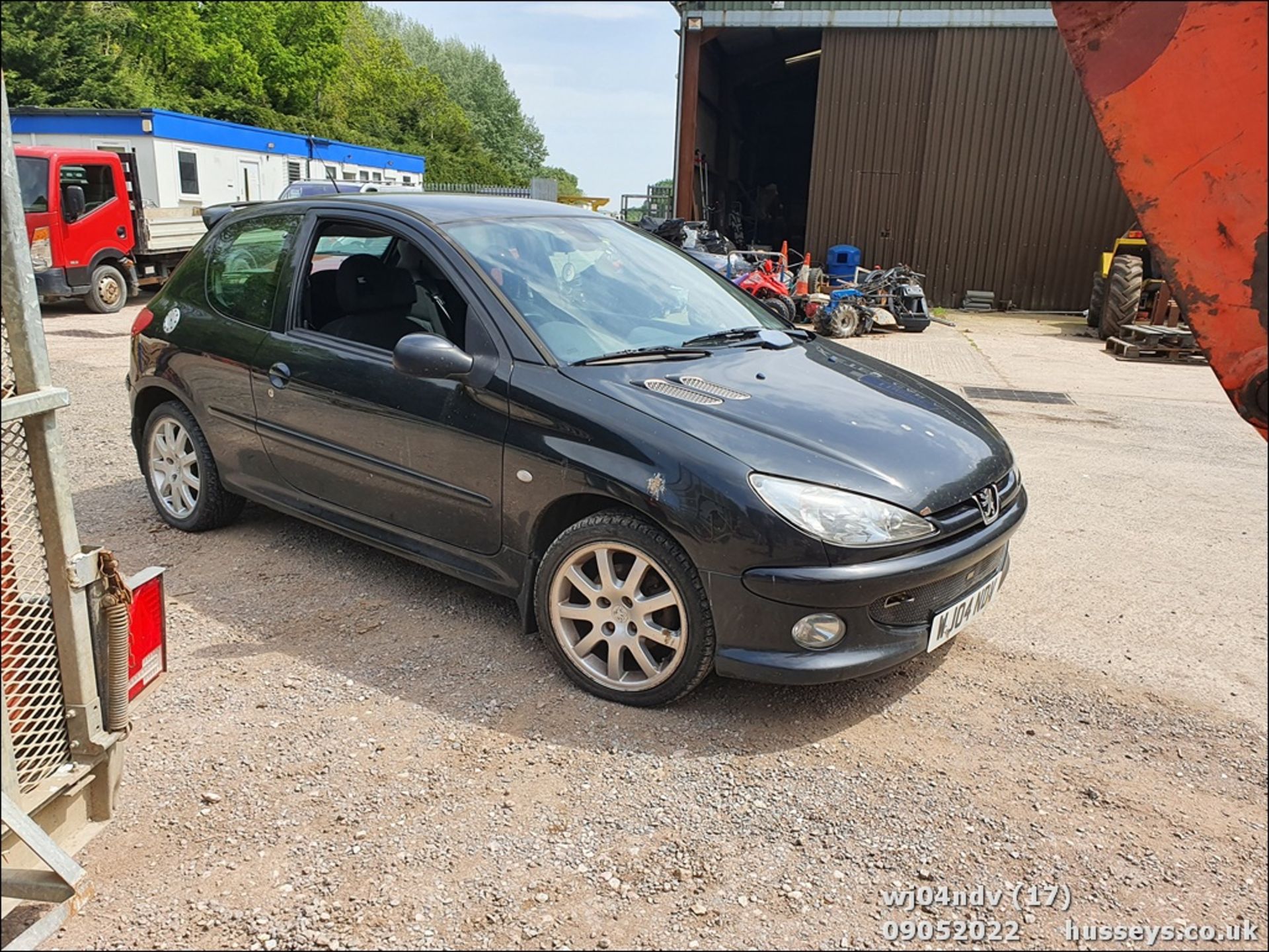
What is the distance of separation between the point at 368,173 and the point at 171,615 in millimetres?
27943

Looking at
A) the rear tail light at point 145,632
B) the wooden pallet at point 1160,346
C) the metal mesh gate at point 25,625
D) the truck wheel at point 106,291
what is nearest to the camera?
the metal mesh gate at point 25,625

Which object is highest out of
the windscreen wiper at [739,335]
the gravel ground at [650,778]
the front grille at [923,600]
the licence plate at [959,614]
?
the windscreen wiper at [739,335]

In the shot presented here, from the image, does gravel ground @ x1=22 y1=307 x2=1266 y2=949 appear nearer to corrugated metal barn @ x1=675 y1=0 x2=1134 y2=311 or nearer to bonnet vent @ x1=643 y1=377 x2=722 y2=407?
bonnet vent @ x1=643 y1=377 x2=722 y2=407

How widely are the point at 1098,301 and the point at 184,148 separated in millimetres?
17463

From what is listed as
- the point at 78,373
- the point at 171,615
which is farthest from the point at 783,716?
the point at 78,373

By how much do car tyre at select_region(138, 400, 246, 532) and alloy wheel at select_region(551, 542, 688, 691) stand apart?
2269 millimetres

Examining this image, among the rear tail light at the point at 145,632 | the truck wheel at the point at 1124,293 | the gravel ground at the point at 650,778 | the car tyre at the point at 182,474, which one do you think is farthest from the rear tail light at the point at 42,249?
the truck wheel at the point at 1124,293

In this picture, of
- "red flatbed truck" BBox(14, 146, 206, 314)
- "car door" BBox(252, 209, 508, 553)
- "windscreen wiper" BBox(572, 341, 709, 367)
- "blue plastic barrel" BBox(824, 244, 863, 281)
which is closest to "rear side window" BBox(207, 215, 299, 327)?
"car door" BBox(252, 209, 508, 553)

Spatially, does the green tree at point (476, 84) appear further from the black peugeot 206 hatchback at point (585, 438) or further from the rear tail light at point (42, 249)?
the black peugeot 206 hatchback at point (585, 438)

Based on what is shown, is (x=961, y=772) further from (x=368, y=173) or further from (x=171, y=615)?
(x=368, y=173)

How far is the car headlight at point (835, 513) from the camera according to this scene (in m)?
2.96

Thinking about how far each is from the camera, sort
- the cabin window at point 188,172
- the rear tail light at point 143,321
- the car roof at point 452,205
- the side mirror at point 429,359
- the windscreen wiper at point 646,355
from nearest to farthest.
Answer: the side mirror at point 429,359 → the windscreen wiper at point 646,355 → the car roof at point 452,205 → the rear tail light at point 143,321 → the cabin window at point 188,172

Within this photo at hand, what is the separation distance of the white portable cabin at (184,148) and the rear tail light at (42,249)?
2.77m

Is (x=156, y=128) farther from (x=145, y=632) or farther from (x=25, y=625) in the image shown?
(x=25, y=625)
